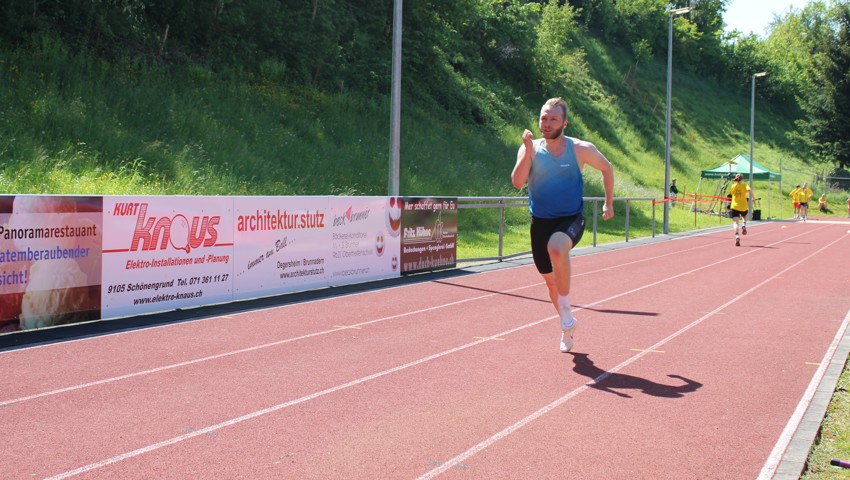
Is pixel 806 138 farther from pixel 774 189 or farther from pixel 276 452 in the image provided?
pixel 276 452

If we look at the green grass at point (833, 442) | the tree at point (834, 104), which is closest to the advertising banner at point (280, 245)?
the green grass at point (833, 442)

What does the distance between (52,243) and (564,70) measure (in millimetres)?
49435

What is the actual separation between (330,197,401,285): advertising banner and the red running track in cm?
167

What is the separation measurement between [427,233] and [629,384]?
29.9 feet

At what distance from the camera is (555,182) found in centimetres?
802

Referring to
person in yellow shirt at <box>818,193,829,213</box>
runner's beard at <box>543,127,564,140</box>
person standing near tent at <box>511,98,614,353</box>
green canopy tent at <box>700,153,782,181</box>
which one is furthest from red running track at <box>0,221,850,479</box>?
person in yellow shirt at <box>818,193,829,213</box>

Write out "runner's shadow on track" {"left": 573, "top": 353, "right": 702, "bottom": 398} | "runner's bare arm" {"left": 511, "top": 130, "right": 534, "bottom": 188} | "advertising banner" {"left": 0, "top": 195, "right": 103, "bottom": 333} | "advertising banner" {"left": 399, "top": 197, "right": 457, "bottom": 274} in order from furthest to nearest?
"advertising banner" {"left": 399, "top": 197, "right": 457, "bottom": 274} → "advertising banner" {"left": 0, "top": 195, "right": 103, "bottom": 333} → "runner's bare arm" {"left": 511, "top": 130, "right": 534, "bottom": 188} → "runner's shadow on track" {"left": 573, "top": 353, "right": 702, "bottom": 398}

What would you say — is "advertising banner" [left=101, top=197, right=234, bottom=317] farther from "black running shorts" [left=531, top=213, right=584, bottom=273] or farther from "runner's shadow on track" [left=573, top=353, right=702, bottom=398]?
"runner's shadow on track" [left=573, top=353, right=702, bottom=398]

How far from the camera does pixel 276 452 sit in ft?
17.3

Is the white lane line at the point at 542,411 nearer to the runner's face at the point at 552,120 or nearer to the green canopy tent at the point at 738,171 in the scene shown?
the runner's face at the point at 552,120

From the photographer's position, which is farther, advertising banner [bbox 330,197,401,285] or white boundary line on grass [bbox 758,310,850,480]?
advertising banner [bbox 330,197,401,285]

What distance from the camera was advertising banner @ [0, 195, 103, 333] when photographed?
896cm

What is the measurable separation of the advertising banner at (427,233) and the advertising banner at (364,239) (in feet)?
0.94

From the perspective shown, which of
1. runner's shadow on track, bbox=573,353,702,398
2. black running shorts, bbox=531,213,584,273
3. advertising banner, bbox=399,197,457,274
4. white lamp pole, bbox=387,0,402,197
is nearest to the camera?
runner's shadow on track, bbox=573,353,702,398
